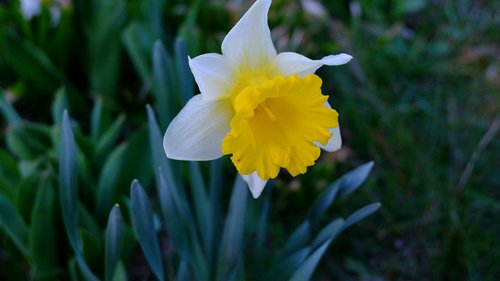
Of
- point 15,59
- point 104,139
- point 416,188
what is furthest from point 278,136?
point 15,59

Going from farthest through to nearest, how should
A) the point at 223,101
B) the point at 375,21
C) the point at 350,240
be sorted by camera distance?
the point at 375,21 → the point at 350,240 → the point at 223,101

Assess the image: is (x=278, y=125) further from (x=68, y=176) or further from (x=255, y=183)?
(x=68, y=176)

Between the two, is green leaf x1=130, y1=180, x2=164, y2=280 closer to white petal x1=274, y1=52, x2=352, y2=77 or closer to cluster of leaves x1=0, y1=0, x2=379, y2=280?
cluster of leaves x1=0, y1=0, x2=379, y2=280

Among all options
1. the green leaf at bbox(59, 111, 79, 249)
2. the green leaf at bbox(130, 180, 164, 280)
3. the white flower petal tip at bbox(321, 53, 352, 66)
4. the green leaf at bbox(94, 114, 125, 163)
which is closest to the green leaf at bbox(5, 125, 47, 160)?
the green leaf at bbox(94, 114, 125, 163)

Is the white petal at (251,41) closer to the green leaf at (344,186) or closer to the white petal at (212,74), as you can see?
the white petal at (212,74)

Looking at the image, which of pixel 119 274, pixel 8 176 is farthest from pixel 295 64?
pixel 8 176

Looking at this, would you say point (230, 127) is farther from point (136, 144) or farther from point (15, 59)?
point (15, 59)

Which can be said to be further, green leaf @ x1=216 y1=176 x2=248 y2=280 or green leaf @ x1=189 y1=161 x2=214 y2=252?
green leaf @ x1=189 y1=161 x2=214 y2=252

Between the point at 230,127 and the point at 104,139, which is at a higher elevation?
the point at 230,127
